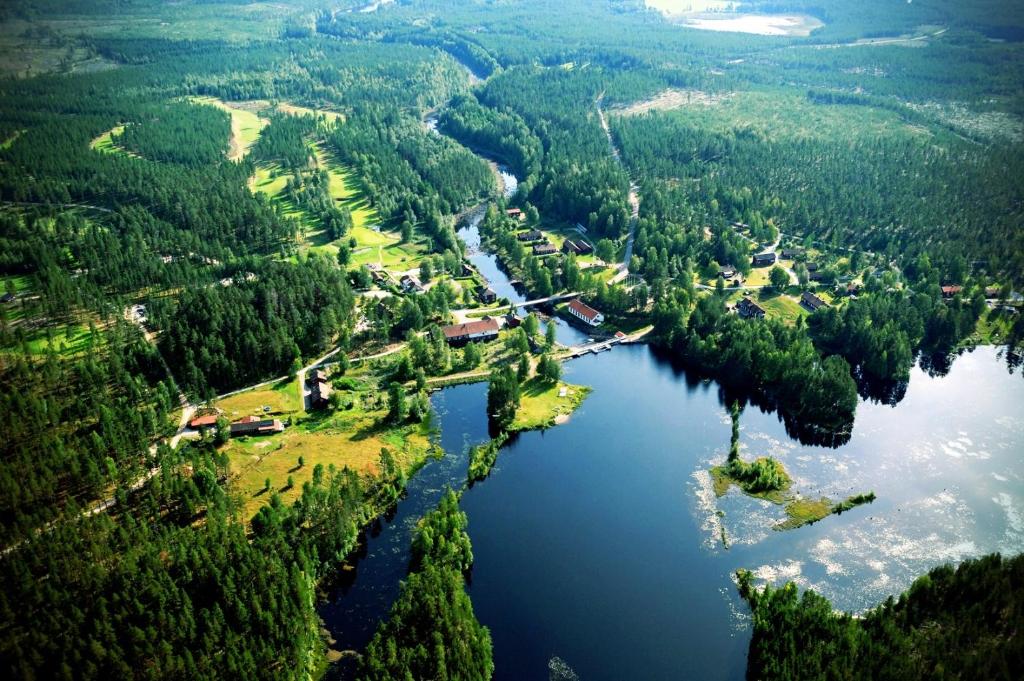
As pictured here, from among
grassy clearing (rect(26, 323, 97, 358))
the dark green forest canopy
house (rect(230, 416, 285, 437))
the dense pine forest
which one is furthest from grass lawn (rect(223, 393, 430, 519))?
the dark green forest canopy

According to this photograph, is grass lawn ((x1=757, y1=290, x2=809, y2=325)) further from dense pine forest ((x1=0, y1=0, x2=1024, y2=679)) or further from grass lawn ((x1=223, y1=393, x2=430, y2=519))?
grass lawn ((x1=223, y1=393, x2=430, y2=519))

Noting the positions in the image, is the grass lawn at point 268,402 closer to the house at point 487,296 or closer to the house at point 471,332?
the house at point 471,332

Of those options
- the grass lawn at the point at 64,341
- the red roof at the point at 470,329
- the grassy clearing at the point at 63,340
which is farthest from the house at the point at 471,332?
the grass lawn at the point at 64,341

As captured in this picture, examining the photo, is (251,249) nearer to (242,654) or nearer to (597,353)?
(597,353)

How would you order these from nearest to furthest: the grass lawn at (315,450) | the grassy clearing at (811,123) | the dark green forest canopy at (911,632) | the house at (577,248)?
1. the dark green forest canopy at (911,632)
2. the grass lawn at (315,450)
3. the house at (577,248)
4. the grassy clearing at (811,123)

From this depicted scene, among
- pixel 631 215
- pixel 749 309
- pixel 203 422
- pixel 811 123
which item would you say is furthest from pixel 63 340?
pixel 811 123

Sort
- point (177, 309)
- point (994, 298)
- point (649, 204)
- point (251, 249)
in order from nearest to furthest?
point (177, 309) → point (994, 298) → point (251, 249) → point (649, 204)

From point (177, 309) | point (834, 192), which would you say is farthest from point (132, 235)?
point (834, 192)
